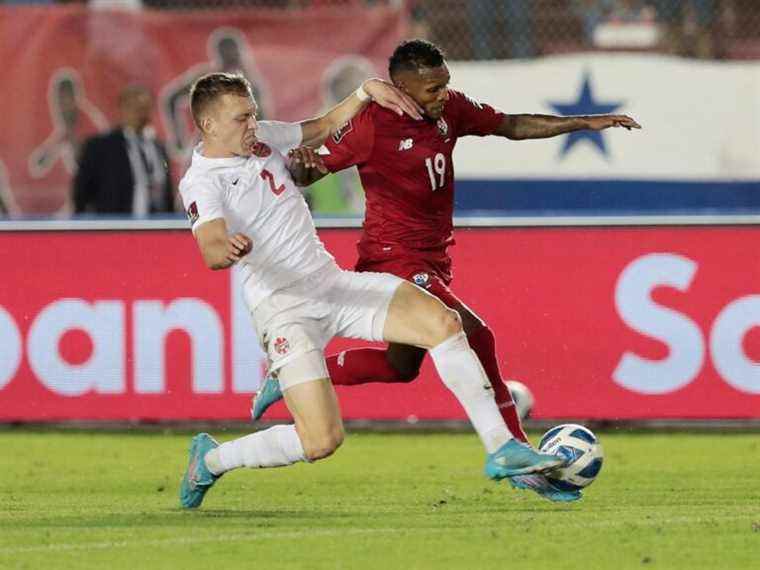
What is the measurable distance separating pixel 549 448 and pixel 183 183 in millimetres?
1888

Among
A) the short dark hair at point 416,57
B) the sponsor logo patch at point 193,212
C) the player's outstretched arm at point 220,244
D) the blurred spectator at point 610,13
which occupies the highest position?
the blurred spectator at point 610,13

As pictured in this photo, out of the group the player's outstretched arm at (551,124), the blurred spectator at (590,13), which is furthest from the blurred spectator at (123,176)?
the player's outstretched arm at (551,124)

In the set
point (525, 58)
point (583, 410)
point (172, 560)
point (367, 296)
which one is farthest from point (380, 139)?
point (525, 58)

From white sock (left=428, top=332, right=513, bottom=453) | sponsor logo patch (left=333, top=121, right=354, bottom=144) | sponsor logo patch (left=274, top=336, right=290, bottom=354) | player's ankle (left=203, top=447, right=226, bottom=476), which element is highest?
sponsor logo patch (left=333, top=121, right=354, bottom=144)

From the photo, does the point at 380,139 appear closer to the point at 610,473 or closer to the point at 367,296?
the point at 367,296

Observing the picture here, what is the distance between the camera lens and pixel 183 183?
8.20m

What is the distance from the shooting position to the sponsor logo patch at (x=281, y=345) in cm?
821

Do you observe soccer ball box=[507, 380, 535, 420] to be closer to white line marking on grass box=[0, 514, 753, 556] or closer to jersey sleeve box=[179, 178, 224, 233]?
white line marking on grass box=[0, 514, 753, 556]

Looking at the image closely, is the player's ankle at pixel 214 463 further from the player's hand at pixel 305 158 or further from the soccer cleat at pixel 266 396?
the player's hand at pixel 305 158

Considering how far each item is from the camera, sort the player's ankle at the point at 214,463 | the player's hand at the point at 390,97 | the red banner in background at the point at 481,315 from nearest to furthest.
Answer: the player's ankle at the point at 214,463 < the player's hand at the point at 390,97 < the red banner in background at the point at 481,315

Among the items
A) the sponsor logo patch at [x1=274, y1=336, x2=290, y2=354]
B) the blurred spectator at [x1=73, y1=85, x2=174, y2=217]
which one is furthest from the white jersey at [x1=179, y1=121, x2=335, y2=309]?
the blurred spectator at [x1=73, y1=85, x2=174, y2=217]

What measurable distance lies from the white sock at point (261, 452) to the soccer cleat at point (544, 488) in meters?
0.94

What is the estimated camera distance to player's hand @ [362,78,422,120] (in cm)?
873

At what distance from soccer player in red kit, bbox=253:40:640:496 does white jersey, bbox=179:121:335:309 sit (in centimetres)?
62
